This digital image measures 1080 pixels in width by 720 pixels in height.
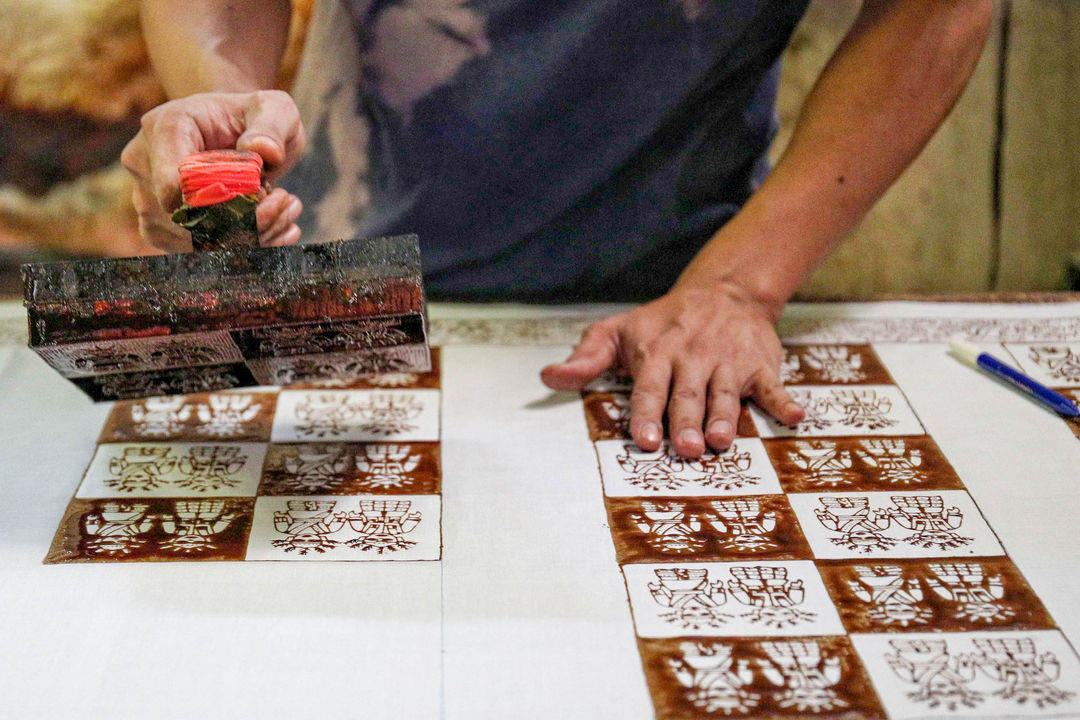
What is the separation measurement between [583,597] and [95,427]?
569mm


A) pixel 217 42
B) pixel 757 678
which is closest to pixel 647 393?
pixel 757 678

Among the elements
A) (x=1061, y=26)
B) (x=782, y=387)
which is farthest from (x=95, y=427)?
(x=1061, y=26)

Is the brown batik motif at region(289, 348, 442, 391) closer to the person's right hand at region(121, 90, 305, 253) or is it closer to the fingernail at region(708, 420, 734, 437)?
the person's right hand at region(121, 90, 305, 253)

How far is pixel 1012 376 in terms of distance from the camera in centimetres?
106

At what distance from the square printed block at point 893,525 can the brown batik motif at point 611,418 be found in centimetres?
13

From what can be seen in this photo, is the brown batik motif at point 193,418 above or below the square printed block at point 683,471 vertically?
above

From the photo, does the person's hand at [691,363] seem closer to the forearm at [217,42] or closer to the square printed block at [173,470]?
the square printed block at [173,470]

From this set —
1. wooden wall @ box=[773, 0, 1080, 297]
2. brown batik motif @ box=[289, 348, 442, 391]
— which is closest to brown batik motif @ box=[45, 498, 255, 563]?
brown batik motif @ box=[289, 348, 442, 391]

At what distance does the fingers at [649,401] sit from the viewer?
3.13ft

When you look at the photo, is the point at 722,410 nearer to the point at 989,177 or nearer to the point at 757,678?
the point at 757,678

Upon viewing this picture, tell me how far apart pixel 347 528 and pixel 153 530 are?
0.57 feet

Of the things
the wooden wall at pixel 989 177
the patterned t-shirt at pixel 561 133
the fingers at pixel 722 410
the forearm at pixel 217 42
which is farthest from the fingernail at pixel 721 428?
the wooden wall at pixel 989 177

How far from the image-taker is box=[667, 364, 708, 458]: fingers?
94 centimetres

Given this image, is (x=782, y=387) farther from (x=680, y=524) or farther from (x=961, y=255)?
(x=961, y=255)
